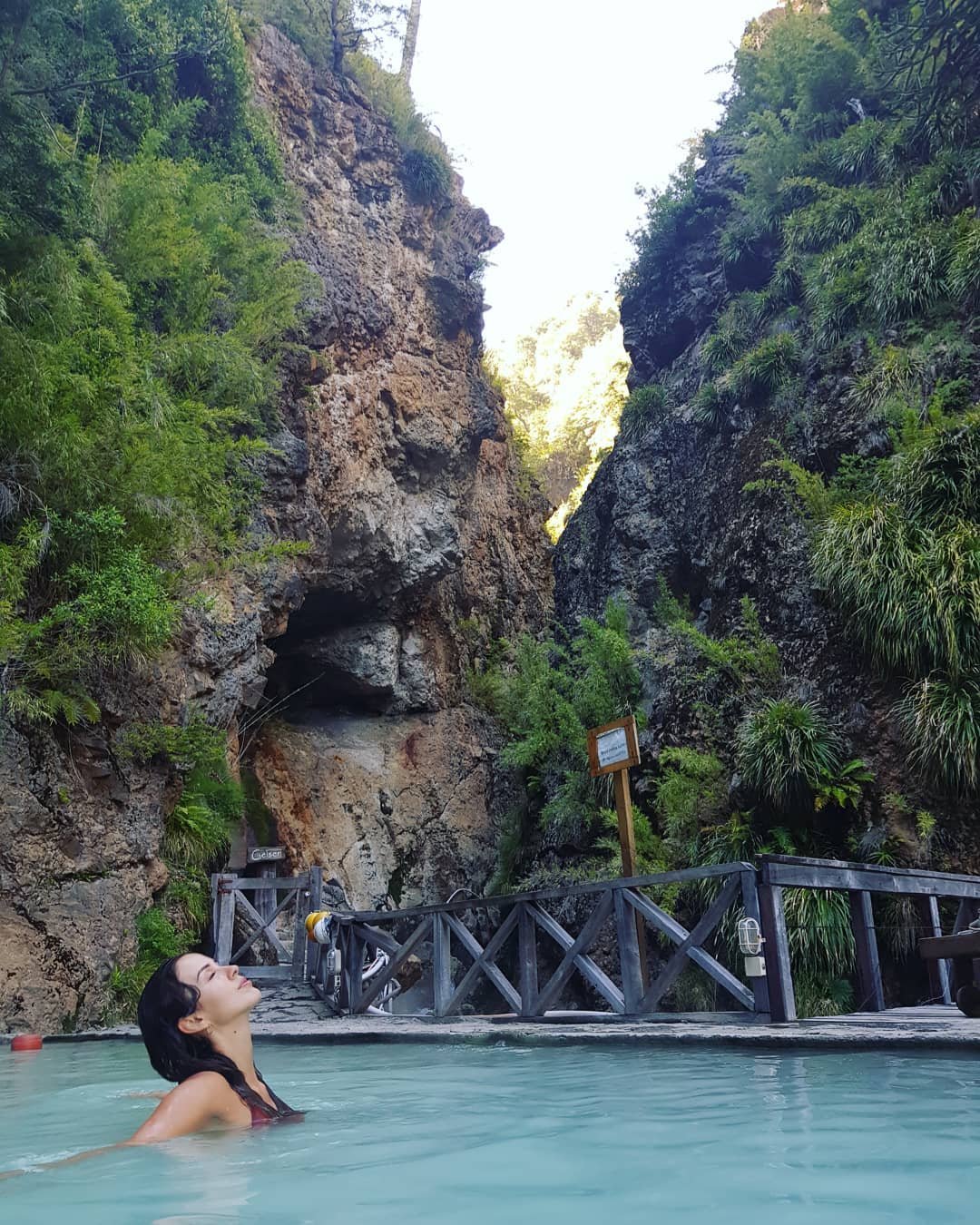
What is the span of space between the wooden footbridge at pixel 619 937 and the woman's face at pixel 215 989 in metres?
3.07

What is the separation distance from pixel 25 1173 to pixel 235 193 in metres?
13.4

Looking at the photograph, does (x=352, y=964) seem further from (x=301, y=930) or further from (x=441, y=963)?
(x=301, y=930)

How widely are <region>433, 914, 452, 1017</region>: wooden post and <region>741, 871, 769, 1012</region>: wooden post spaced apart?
9.42 feet

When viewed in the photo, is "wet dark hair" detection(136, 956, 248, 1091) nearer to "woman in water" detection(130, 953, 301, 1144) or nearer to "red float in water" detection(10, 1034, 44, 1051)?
"woman in water" detection(130, 953, 301, 1144)

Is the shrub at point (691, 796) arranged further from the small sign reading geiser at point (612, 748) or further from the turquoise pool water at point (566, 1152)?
the turquoise pool water at point (566, 1152)

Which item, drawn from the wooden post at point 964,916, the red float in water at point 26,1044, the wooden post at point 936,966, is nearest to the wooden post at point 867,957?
the wooden post at point 936,966

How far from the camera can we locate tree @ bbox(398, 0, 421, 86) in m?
19.8

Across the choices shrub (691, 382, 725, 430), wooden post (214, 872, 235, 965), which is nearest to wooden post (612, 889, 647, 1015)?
wooden post (214, 872, 235, 965)

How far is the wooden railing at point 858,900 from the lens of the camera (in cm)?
514

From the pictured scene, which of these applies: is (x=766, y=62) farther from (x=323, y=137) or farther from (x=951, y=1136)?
(x=951, y=1136)

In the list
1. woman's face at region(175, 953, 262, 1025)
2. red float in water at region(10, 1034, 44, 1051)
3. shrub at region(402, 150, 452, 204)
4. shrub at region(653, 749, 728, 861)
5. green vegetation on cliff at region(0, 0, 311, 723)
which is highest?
shrub at region(402, 150, 452, 204)

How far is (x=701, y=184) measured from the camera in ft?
64.9

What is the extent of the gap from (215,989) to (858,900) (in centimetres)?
482

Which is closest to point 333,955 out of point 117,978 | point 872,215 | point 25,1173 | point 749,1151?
point 117,978
